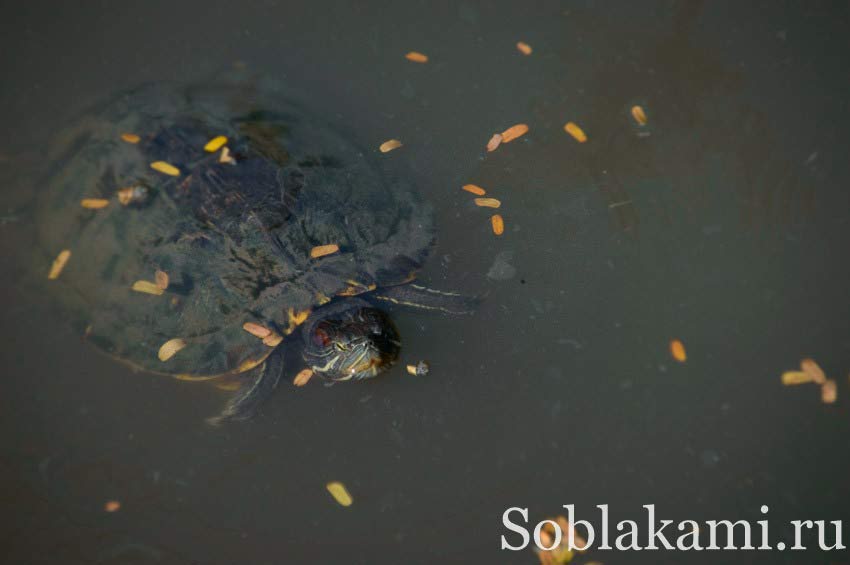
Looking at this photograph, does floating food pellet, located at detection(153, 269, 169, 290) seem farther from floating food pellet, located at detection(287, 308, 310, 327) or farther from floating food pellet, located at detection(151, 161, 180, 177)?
floating food pellet, located at detection(287, 308, 310, 327)

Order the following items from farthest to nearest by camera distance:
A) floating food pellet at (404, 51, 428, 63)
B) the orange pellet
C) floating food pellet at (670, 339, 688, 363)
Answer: floating food pellet at (404, 51, 428, 63), the orange pellet, floating food pellet at (670, 339, 688, 363)

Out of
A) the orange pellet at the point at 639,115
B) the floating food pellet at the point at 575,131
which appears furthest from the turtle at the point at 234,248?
the orange pellet at the point at 639,115

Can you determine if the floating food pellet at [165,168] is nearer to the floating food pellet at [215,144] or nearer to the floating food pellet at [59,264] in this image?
the floating food pellet at [215,144]

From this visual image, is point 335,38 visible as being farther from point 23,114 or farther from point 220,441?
point 220,441

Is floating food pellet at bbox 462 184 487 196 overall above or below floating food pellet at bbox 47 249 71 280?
above

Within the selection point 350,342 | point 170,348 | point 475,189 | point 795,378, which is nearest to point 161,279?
point 170,348

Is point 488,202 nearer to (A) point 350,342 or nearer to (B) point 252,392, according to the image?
(A) point 350,342

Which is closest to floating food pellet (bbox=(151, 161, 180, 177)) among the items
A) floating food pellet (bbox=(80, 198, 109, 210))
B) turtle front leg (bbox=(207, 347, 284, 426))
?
floating food pellet (bbox=(80, 198, 109, 210))

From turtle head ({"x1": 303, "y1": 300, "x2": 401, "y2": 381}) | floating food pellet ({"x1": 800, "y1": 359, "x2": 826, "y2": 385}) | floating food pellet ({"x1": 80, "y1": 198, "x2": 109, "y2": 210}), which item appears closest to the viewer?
turtle head ({"x1": 303, "y1": 300, "x2": 401, "y2": 381})
